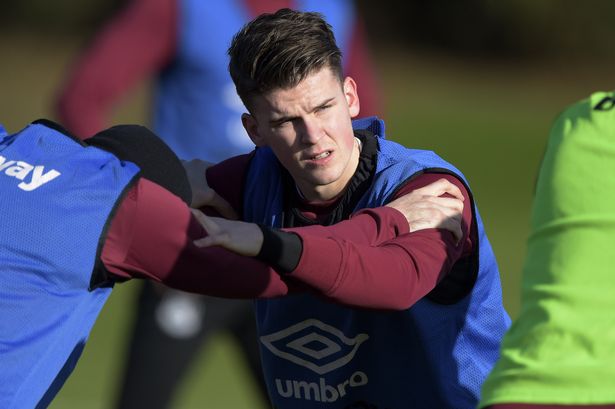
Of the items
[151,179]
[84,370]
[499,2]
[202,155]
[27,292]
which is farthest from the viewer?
[499,2]

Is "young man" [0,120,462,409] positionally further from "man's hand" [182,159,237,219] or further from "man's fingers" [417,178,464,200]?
"man's hand" [182,159,237,219]

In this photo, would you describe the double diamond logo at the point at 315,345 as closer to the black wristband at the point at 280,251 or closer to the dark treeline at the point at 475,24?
the black wristband at the point at 280,251

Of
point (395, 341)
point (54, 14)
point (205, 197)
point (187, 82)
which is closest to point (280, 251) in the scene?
point (395, 341)

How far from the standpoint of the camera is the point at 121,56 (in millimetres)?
6180

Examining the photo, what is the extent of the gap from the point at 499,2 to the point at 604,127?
24.4 metres

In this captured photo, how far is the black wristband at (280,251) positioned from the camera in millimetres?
3387

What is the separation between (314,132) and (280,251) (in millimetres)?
631

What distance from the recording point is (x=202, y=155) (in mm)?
6113

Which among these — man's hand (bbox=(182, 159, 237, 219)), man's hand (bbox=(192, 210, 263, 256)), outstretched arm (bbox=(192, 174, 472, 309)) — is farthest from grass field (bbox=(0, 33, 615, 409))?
man's hand (bbox=(192, 210, 263, 256))

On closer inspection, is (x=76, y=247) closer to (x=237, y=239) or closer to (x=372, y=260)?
(x=237, y=239)

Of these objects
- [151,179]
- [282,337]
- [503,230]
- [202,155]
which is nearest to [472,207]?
[282,337]

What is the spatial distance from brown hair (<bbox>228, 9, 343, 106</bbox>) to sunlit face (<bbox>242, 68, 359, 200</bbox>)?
31 mm

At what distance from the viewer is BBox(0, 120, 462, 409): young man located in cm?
332

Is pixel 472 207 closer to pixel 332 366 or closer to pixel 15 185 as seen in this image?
pixel 332 366
